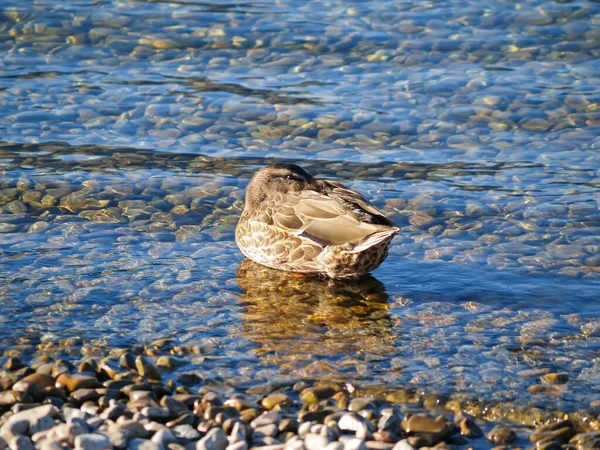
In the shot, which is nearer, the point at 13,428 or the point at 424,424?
the point at 13,428

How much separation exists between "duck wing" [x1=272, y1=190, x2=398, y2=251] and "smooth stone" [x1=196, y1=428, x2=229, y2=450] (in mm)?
2596

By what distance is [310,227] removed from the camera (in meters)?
7.70

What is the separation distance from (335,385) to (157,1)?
36.9 feet

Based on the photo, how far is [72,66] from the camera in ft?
44.4

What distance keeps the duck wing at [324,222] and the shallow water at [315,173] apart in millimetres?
464

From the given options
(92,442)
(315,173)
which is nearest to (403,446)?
(92,442)

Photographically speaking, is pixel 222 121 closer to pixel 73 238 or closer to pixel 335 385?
pixel 73 238

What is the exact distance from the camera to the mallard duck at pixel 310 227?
24.4 feet

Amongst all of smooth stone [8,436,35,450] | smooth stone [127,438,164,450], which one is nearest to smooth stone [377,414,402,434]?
smooth stone [127,438,164,450]

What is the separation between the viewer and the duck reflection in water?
633 cm

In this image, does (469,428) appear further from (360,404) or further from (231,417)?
(231,417)

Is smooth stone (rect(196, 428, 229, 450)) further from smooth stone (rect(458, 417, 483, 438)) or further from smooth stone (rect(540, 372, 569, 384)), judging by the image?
smooth stone (rect(540, 372, 569, 384))

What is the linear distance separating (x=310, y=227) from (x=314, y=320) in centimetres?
97

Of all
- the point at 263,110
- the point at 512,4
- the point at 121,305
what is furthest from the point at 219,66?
the point at 121,305
